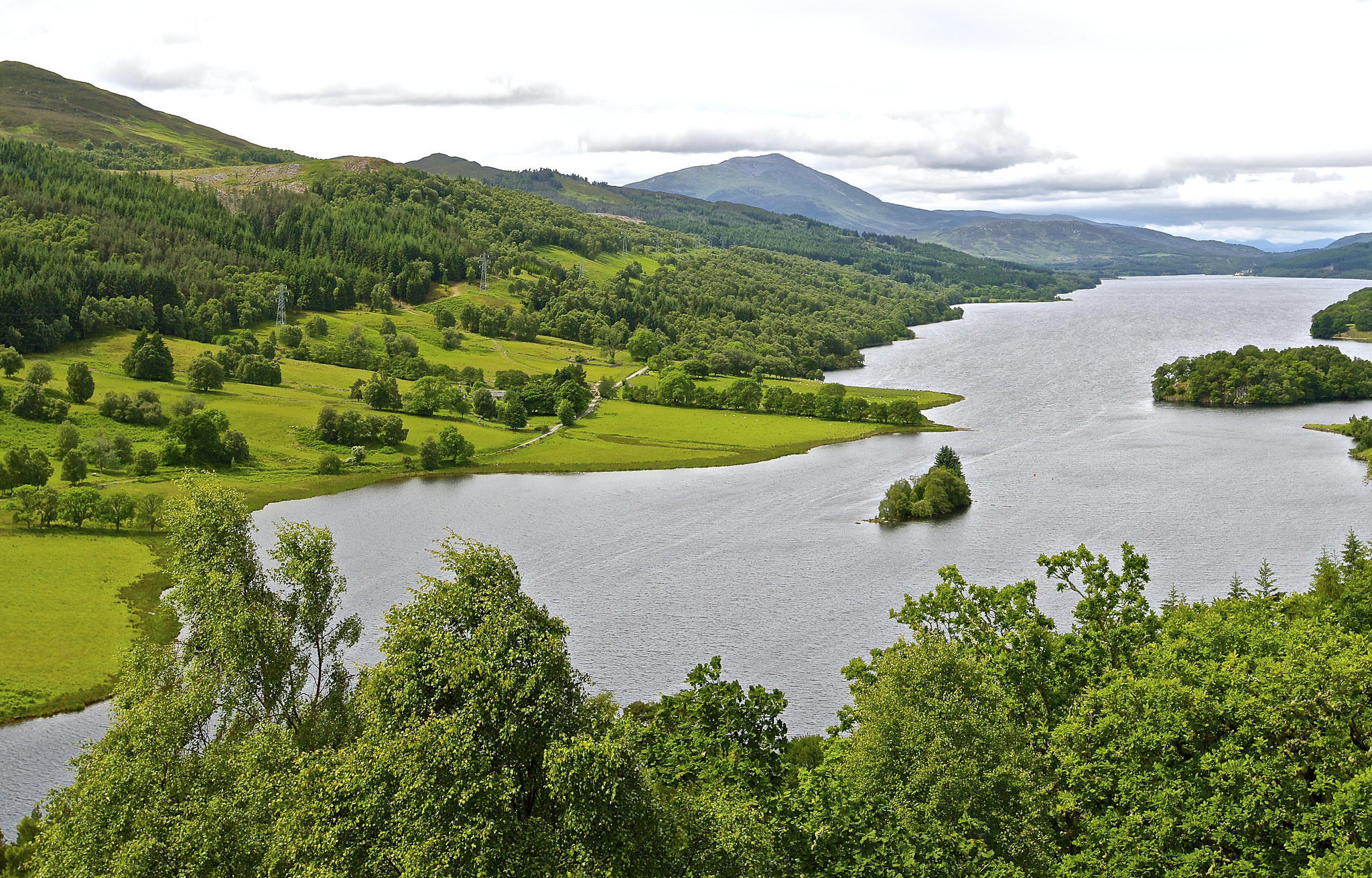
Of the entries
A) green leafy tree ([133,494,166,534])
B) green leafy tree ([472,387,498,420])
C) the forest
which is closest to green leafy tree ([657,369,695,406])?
green leafy tree ([472,387,498,420])

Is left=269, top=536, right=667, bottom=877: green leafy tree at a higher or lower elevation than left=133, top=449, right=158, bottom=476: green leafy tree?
higher

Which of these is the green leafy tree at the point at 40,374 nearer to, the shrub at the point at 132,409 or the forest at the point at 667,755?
the shrub at the point at 132,409

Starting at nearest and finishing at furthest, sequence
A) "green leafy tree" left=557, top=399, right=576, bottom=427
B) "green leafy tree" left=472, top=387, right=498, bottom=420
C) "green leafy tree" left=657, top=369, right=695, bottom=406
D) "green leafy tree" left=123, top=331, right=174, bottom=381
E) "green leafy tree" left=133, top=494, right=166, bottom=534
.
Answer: "green leafy tree" left=133, top=494, right=166, bottom=534, "green leafy tree" left=123, top=331, right=174, bottom=381, "green leafy tree" left=472, top=387, right=498, bottom=420, "green leafy tree" left=557, top=399, right=576, bottom=427, "green leafy tree" left=657, top=369, right=695, bottom=406

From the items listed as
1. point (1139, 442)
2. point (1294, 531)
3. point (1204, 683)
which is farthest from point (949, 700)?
point (1139, 442)

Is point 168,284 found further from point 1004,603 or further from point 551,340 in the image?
point 1004,603

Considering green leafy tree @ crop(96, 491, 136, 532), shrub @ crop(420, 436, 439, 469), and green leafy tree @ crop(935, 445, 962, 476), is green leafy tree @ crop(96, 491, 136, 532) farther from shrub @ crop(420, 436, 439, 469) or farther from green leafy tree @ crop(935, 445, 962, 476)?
green leafy tree @ crop(935, 445, 962, 476)

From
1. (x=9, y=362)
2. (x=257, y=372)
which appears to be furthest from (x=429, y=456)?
(x=9, y=362)

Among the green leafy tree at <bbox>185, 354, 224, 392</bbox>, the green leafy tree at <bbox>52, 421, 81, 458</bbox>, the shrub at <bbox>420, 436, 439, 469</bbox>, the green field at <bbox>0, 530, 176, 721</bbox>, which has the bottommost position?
the green field at <bbox>0, 530, 176, 721</bbox>
